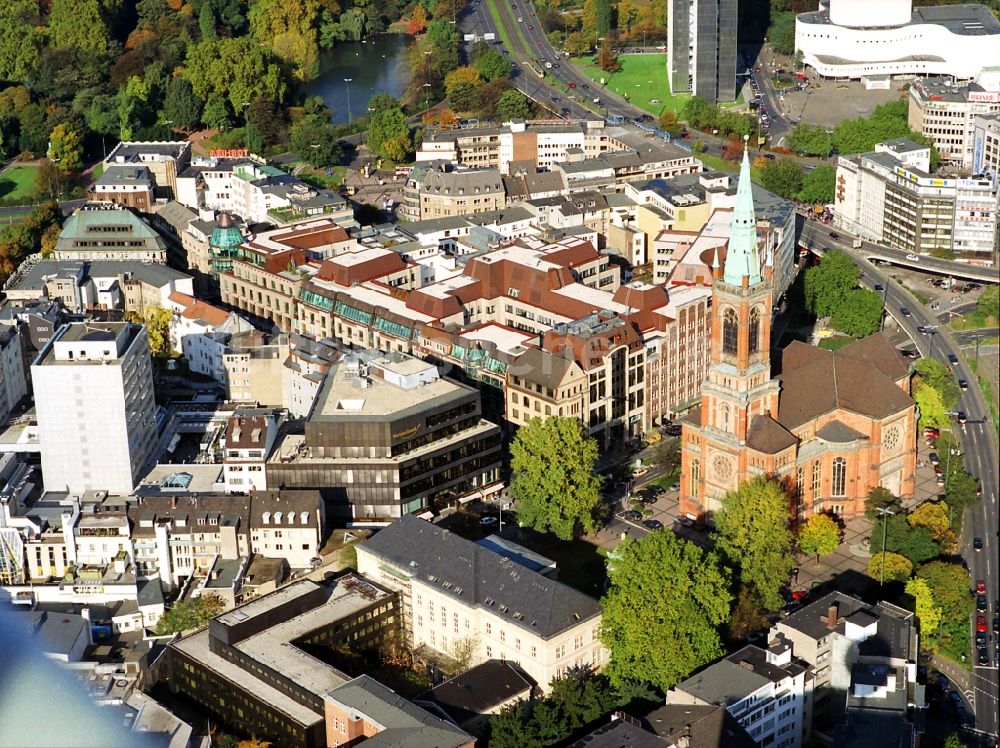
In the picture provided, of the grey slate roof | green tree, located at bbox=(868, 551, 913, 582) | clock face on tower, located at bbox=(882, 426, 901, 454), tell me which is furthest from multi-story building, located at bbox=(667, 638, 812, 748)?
clock face on tower, located at bbox=(882, 426, 901, 454)

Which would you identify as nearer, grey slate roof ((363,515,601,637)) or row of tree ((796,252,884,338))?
grey slate roof ((363,515,601,637))

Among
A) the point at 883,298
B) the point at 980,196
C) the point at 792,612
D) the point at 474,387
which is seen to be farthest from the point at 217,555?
the point at 980,196

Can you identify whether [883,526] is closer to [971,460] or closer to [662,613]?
[971,460]

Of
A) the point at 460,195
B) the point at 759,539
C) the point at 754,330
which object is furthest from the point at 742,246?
the point at 460,195

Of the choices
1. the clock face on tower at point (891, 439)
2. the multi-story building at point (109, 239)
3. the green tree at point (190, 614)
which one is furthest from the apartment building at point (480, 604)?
the multi-story building at point (109, 239)

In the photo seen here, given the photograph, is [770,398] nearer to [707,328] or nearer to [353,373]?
[707,328]

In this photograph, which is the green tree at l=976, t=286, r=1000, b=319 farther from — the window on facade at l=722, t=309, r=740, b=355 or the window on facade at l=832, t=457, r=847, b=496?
the window on facade at l=832, t=457, r=847, b=496
